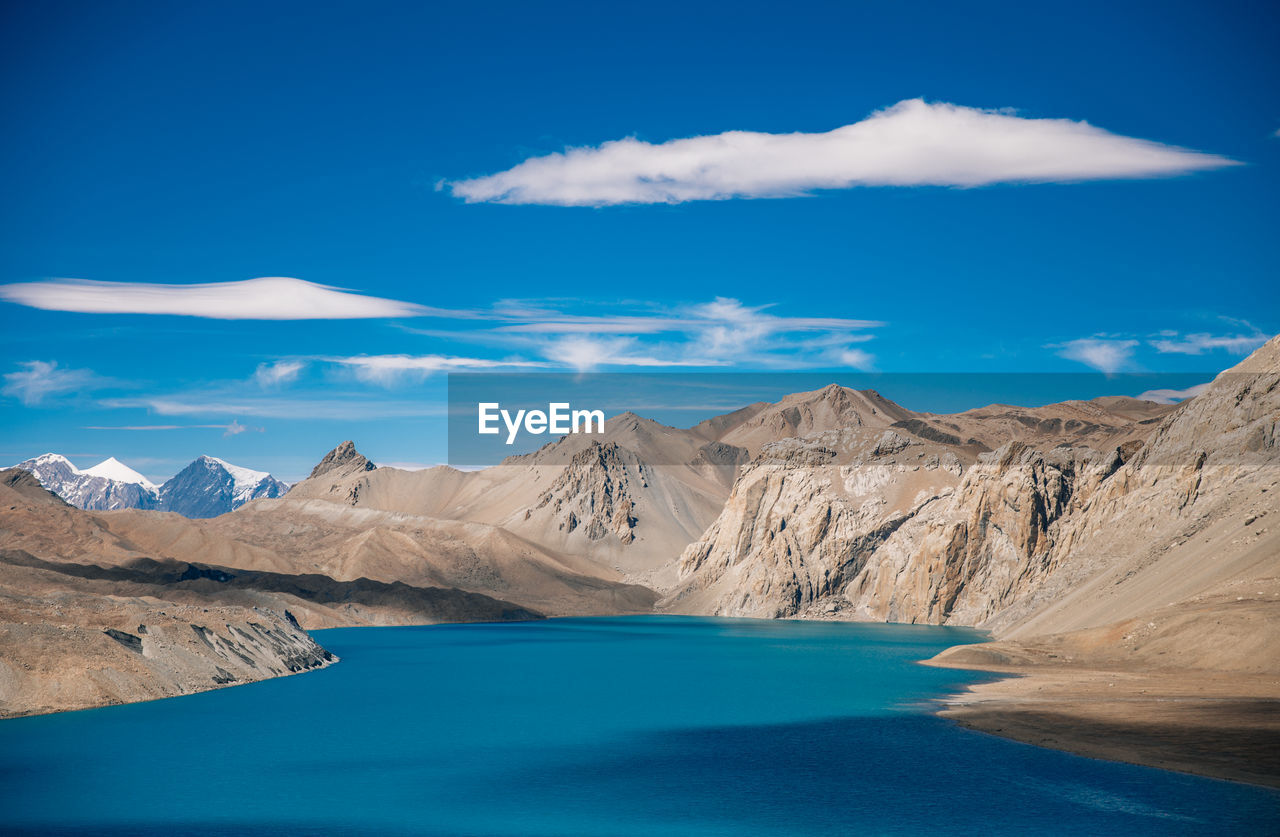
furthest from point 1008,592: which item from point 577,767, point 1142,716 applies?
point 577,767

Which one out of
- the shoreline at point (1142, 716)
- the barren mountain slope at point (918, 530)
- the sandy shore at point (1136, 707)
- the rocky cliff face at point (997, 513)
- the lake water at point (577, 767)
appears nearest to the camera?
the lake water at point (577, 767)

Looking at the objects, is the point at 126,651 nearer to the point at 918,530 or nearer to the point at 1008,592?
the point at 1008,592

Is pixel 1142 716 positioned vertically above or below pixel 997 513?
below

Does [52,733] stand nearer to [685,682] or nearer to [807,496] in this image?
[685,682]

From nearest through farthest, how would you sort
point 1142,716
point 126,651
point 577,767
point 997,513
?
point 577,767
point 1142,716
point 126,651
point 997,513

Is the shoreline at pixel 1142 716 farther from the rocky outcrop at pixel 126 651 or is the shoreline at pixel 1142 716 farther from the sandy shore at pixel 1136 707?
the rocky outcrop at pixel 126 651

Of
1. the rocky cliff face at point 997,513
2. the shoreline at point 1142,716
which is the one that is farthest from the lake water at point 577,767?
the rocky cliff face at point 997,513
